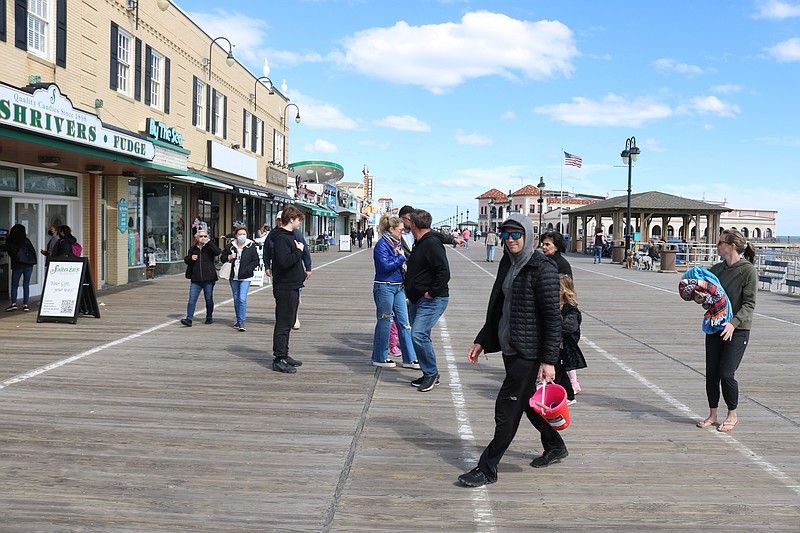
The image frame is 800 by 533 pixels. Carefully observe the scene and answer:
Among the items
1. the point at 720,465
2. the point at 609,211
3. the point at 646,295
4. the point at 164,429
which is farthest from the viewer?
the point at 609,211

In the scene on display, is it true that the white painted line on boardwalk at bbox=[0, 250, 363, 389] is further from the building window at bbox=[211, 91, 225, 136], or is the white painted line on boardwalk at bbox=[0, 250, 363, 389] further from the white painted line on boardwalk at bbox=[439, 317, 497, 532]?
the building window at bbox=[211, 91, 225, 136]

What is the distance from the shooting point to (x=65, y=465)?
496cm

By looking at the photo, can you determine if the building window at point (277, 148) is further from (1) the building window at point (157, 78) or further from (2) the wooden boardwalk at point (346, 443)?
(2) the wooden boardwalk at point (346, 443)

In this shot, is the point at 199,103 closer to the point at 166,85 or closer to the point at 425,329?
the point at 166,85

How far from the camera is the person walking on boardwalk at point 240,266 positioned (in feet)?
36.4

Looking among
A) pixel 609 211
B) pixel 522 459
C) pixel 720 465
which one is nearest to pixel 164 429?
pixel 522 459

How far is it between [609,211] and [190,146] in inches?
1112

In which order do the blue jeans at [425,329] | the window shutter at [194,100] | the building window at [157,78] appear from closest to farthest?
the blue jeans at [425,329], the building window at [157,78], the window shutter at [194,100]

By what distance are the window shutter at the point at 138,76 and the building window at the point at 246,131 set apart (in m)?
10.8

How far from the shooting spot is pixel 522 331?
15.1 ft

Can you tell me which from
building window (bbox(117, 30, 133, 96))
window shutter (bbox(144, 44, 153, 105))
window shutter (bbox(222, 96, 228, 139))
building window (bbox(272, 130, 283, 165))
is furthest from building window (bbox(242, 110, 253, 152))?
building window (bbox(117, 30, 133, 96))

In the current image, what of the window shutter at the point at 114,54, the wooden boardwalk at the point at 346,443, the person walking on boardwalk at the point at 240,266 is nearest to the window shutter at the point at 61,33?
the window shutter at the point at 114,54

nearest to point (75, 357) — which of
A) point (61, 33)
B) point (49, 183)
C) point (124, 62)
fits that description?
point (49, 183)

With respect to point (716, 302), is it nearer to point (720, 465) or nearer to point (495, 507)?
point (720, 465)
